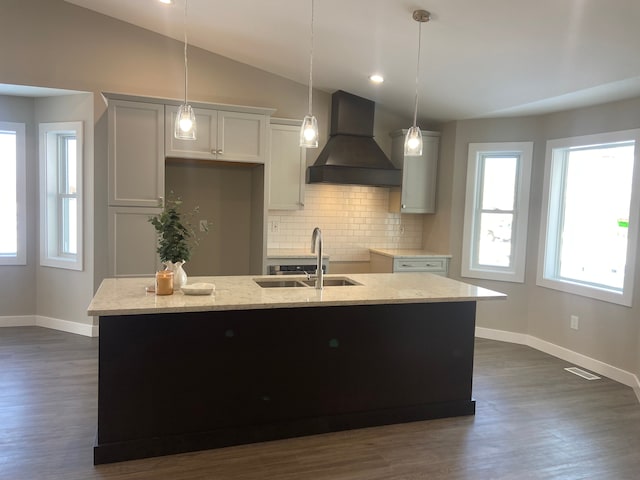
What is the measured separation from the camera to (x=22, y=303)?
5.11 metres

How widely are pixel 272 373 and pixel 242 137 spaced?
8.72ft

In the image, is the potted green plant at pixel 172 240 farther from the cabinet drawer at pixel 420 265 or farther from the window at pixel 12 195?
the window at pixel 12 195

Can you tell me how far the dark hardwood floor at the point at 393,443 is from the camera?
2.51 meters

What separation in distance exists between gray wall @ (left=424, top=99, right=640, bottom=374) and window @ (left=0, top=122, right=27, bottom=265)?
181 inches

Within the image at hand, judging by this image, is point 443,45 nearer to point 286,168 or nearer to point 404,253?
point 286,168

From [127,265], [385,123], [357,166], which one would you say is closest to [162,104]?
[127,265]

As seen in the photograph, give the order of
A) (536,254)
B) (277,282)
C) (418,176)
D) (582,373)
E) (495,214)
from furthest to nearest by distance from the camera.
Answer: (418,176) → (495,214) → (536,254) → (582,373) → (277,282)

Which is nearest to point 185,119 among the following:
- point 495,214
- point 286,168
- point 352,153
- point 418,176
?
point 286,168

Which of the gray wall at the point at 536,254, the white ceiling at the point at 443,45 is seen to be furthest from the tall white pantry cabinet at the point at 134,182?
the gray wall at the point at 536,254

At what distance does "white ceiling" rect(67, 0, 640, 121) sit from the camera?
3.04 metres

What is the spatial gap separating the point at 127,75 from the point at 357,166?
99.0 inches

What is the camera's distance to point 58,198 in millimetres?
5039

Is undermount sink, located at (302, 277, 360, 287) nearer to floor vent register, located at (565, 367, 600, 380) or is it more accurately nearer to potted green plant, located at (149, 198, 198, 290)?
potted green plant, located at (149, 198, 198, 290)

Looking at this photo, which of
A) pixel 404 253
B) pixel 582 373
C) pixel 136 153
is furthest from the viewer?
pixel 404 253
